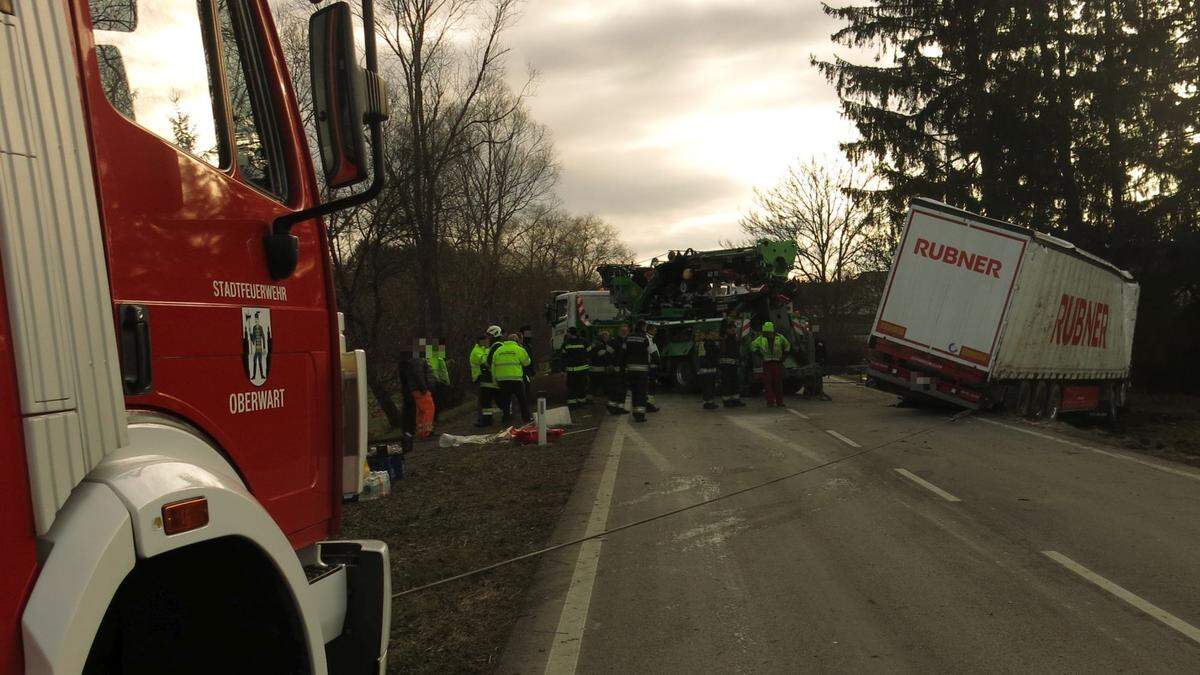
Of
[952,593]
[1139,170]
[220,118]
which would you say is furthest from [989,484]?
[1139,170]

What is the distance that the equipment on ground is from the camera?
1630 centimetres

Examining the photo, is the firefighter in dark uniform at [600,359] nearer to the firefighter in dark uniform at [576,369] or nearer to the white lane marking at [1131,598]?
the firefighter in dark uniform at [576,369]

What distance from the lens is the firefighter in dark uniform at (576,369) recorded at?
19.4 metres

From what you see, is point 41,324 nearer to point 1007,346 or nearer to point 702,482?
point 702,482

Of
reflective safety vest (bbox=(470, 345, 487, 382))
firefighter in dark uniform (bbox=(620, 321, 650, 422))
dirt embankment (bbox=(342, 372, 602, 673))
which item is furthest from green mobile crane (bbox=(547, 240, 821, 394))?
dirt embankment (bbox=(342, 372, 602, 673))

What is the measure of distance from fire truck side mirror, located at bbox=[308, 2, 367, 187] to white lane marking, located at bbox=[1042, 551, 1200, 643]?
4958 millimetres

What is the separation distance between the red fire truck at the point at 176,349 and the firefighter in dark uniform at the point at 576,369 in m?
15.8

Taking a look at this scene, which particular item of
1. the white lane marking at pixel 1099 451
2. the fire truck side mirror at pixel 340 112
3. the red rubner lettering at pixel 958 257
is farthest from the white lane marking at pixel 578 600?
the red rubner lettering at pixel 958 257

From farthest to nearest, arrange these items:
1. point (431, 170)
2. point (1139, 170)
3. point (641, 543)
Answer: point (1139, 170), point (431, 170), point (641, 543)

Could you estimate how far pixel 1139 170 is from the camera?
27281 mm

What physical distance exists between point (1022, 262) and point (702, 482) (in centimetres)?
871

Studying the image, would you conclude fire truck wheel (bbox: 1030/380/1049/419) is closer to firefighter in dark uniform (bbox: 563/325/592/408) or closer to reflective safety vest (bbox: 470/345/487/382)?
firefighter in dark uniform (bbox: 563/325/592/408)

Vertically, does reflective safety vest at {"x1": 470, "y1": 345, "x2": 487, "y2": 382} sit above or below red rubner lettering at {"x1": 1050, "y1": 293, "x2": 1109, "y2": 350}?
below

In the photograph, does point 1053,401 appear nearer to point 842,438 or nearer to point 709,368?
point 842,438
